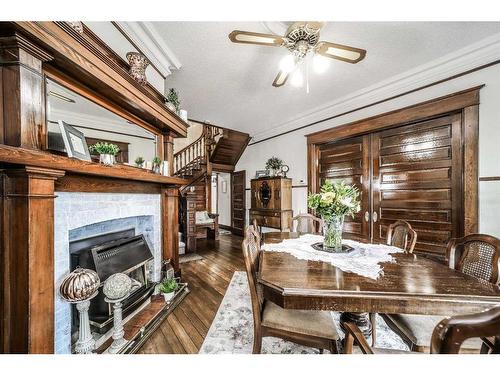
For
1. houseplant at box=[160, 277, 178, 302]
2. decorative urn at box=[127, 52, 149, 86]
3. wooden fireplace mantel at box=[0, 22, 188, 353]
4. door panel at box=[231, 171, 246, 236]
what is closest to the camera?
wooden fireplace mantel at box=[0, 22, 188, 353]

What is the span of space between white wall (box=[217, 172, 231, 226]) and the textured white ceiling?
3527 mm

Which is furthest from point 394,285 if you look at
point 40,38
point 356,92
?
point 356,92

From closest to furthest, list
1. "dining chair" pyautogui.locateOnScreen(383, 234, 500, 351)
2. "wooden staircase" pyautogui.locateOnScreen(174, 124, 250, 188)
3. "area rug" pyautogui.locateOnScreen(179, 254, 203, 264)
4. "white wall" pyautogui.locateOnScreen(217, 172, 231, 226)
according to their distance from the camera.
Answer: "dining chair" pyautogui.locateOnScreen(383, 234, 500, 351) → "area rug" pyautogui.locateOnScreen(179, 254, 203, 264) → "wooden staircase" pyautogui.locateOnScreen(174, 124, 250, 188) → "white wall" pyautogui.locateOnScreen(217, 172, 231, 226)

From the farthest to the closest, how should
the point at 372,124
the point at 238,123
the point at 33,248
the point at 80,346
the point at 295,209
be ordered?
1. the point at 238,123
2. the point at 295,209
3. the point at 372,124
4. the point at 80,346
5. the point at 33,248

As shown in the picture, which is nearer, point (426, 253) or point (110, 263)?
point (110, 263)

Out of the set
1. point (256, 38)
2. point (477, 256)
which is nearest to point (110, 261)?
point (256, 38)

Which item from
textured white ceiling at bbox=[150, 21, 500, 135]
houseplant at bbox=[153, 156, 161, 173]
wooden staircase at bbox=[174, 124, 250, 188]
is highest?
textured white ceiling at bbox=[150, 21, 500, 135]

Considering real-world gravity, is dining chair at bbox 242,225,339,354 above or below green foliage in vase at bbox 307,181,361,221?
below

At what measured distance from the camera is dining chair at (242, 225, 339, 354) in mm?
1200

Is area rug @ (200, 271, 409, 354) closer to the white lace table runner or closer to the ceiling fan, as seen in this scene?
the white lace table runner

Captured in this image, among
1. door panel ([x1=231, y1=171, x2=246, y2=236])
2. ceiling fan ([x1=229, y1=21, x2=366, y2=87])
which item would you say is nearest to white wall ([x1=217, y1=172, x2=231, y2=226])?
door panel ([x1=231, y1=171, x2=246, y2=236])

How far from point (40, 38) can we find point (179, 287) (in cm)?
252

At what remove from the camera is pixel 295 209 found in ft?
14.5

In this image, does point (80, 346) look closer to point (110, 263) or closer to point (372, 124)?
point (110, 263)
